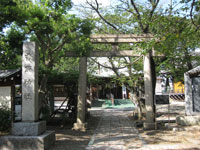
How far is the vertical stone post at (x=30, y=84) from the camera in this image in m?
7.44

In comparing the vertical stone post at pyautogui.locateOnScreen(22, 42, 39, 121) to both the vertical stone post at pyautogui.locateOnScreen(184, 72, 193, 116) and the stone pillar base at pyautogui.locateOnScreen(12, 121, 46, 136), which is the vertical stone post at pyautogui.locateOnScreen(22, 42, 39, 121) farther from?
the vertical stone post at pyautogui.locateOnScreen(184, 72, 193, 116)

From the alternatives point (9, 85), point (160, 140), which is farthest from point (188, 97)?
point (9, 85)

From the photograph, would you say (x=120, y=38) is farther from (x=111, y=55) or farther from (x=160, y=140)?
(x=160, y=140)

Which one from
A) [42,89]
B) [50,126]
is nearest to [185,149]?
[42,89]

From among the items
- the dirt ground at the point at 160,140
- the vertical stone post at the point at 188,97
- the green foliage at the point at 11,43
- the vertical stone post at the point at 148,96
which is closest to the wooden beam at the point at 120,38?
the vertical stone post at the point at 148,96

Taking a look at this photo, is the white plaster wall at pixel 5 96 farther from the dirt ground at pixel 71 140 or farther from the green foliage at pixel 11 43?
the dirt ground at pixel 71 140

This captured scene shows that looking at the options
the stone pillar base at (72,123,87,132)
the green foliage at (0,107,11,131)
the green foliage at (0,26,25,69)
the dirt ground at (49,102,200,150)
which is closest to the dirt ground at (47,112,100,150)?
the dirt ground at (49,102,200,150)

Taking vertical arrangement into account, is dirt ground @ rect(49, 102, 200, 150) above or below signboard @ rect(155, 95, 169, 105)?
below

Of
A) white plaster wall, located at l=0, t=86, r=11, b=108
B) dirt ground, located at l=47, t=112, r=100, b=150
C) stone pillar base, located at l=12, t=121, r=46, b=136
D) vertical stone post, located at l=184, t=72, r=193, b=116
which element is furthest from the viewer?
vertical stone post, located at l=184, t=72, r=193, b=116

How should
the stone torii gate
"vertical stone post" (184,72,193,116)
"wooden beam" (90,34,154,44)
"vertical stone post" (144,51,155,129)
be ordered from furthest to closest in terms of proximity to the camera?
"vertical stone post" (184,72,193,116), "wooden beam" (90,34,154,44), the stone torii gate, "vertical stone post" (144,51,155,129)

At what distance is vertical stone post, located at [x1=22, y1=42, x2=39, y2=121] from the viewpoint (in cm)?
744

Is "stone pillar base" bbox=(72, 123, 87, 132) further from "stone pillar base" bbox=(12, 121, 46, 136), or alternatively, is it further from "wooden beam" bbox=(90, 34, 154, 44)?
"wooden beam" bbox=(90, 34, 154, 44)

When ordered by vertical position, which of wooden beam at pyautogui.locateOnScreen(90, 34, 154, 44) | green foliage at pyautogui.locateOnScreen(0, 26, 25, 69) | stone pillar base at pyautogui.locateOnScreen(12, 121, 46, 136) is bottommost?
stone pillar base at pyautogui.locateOnScreen(12, 121, 46, 136)

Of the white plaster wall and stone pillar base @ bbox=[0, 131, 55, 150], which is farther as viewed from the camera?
the white plaster wall
